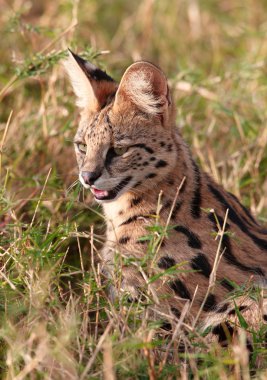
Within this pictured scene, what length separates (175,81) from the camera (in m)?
5.96

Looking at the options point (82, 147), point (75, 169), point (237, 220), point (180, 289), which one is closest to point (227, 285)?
point (180, 289)

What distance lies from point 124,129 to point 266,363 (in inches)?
56.4

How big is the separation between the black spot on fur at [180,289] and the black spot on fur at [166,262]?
0.31 feet

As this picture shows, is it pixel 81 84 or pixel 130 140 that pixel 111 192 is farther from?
pixel 81 84

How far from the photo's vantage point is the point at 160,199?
13.8 feet

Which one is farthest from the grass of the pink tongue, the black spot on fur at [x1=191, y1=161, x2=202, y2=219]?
the black spot on fur at [x1=191, y1=161, x2=202, y2=219]

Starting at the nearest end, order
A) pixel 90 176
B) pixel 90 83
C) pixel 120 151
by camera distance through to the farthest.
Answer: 1. pixel 90 176
2. pixel 120 151
3. pixel 90 83

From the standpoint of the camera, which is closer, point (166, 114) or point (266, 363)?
point (266, 363)

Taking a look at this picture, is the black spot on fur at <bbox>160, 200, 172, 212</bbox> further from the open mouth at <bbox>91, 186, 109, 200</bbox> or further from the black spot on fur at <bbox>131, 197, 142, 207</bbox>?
the open mouth at <bbox>91, 186, 109, 200</bbox>

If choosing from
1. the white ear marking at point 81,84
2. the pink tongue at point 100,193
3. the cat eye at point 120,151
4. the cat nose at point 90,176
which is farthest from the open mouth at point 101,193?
the white ear marking at point 81,84

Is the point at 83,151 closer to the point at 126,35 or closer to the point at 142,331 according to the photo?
the point at 142,331

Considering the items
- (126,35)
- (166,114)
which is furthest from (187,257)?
(126,35)

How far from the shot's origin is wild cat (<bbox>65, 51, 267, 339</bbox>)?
4.03 meters

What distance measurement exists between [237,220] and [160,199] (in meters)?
0.46
